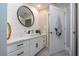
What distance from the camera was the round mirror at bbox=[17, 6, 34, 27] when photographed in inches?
127

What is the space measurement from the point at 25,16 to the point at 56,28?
1.30 metres

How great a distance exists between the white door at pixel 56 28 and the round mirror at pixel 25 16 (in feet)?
3.01

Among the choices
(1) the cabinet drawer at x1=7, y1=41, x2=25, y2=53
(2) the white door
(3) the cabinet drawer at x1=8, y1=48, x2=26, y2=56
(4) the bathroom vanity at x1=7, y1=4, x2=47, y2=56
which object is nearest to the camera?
(1) the cabinet drawer at x1=7, y1=41, x2=25, y2=53

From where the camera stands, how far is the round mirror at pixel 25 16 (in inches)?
127

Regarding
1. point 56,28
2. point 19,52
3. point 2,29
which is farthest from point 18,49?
point 56,28

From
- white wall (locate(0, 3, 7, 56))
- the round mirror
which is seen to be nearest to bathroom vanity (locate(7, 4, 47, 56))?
the round mirror

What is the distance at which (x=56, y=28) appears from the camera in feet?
12.1

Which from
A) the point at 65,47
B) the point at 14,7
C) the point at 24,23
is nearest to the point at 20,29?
the point at 24,23

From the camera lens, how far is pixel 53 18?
358 cm

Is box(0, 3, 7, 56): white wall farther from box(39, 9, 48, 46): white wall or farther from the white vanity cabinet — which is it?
box(39, 9, 48, 46): white wall

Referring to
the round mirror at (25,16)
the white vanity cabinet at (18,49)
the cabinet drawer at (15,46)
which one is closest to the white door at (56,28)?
the round mirror at (25,16)

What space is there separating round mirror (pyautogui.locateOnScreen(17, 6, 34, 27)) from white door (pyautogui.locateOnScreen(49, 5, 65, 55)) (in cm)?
92

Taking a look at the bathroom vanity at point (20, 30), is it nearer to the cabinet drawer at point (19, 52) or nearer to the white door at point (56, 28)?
the cabinet drawer at point (19, 52)

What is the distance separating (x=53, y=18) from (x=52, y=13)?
0.65 feet
